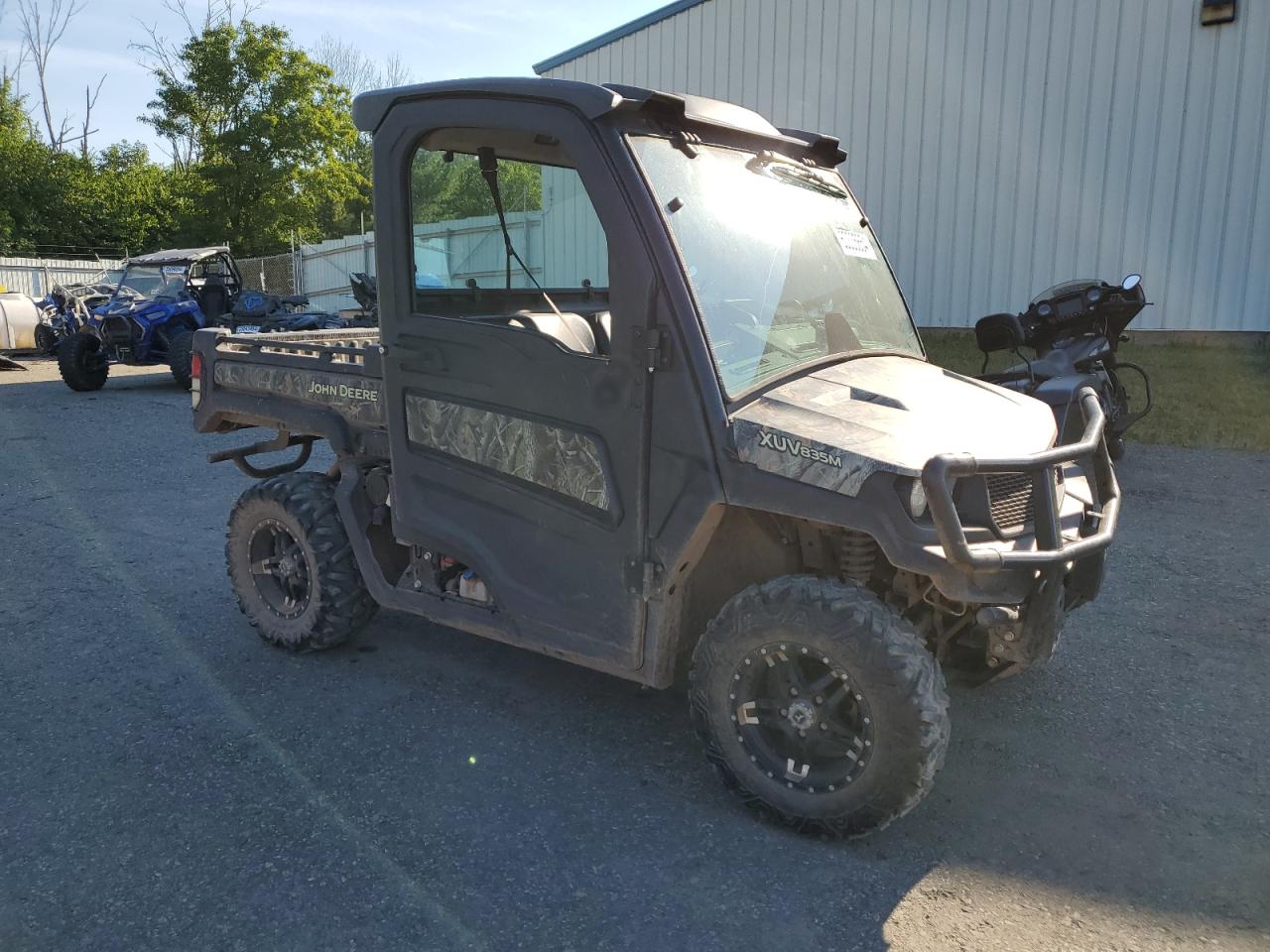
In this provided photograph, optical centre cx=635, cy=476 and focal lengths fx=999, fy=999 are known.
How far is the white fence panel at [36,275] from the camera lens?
26891 mm

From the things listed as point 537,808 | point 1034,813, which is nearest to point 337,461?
point 537,808

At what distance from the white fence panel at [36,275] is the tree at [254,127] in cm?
489

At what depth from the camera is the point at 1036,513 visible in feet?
9.51

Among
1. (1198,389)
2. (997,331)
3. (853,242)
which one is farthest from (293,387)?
(1198,389)

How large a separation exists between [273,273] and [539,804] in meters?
26.4

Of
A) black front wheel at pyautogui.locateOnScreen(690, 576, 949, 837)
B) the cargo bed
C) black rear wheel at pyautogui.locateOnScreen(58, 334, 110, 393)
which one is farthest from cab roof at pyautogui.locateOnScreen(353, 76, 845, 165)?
black rear wheel at pyautogui.locateOnScreen(58, 334, 110, 393)

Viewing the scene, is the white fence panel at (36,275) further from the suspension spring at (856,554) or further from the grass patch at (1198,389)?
the suspension spring at (856,554)

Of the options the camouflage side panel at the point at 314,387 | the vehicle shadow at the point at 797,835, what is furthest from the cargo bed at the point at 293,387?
the vehicle shadow at the point at 797,835

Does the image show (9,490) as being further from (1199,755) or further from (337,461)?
(1199,755)

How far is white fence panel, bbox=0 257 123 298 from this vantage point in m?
26.9

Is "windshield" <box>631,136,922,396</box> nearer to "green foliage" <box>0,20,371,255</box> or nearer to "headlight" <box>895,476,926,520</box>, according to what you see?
"headlight" <box>895,476,926,520</box>

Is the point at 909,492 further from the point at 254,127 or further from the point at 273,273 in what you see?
the point at 254,127

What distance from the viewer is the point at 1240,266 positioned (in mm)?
11609

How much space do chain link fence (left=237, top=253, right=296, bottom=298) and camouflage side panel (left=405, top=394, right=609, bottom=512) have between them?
79.5 feet
